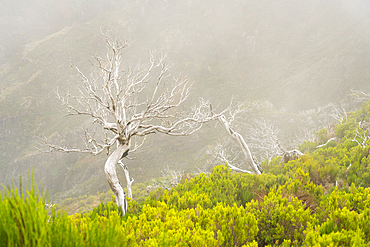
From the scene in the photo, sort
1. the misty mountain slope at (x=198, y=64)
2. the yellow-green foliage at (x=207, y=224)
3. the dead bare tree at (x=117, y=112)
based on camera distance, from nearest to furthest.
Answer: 1. the yellow-green foliage at (x=207, y=224)
2. the dead bare tree at (x=117, y=112)
3. the misty mountain slope at (x=198, y=64)

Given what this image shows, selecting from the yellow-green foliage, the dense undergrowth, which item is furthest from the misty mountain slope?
the yellow-green foliage

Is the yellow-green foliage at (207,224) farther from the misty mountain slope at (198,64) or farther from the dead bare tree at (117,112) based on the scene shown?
the misty mountain slope at (198,64)

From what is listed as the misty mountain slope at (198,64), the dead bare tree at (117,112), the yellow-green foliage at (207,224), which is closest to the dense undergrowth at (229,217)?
the yellow-green foliage at (207,224)

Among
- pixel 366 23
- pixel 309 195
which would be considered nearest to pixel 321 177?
pixel 309 195

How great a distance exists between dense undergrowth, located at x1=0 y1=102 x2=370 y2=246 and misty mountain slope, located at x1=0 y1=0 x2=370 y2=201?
2307cm

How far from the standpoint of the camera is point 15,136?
4634 centimetres

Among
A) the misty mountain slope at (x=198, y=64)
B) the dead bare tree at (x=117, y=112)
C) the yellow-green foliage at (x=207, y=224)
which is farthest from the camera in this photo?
the misty mountain slope at (x=198, y=64)

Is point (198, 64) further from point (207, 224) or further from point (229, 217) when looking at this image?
point (207, 224)

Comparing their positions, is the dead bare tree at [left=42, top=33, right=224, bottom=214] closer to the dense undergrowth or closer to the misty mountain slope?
the dense undergrowth

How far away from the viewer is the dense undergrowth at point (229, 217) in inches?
59.3

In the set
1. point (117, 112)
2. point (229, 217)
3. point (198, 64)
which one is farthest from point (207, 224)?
point (198, 64)

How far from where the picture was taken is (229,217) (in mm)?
2832

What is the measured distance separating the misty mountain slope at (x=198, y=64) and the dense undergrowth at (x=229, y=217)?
23066 millimetres

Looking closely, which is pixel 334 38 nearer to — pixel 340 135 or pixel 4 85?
pixel 340 135
